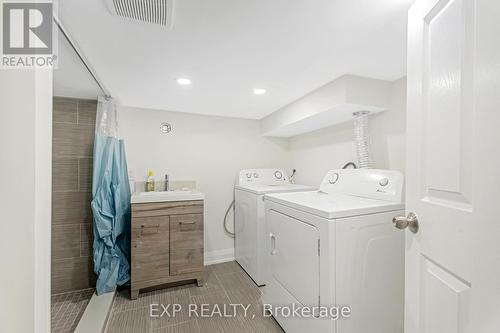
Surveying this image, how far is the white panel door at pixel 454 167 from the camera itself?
0.50 meters

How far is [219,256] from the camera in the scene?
2.79 meters

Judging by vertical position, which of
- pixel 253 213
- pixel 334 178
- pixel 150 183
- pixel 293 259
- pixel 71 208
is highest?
pixel 334 178

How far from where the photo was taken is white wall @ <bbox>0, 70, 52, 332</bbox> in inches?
21.9

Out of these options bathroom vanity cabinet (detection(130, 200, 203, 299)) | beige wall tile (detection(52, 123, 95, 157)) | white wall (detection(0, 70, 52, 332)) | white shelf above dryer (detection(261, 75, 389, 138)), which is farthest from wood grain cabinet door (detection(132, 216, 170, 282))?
white shelf above dryer (detection(261, 75, 389, 138))

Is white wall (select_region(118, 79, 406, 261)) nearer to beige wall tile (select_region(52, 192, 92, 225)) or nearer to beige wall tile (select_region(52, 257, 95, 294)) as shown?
beige wall tile (select_region(52, 192, 92, 225))

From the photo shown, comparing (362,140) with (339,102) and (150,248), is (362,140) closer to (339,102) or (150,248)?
(339,102)

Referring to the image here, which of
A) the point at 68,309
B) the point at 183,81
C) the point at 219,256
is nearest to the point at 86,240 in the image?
the point at 68,309

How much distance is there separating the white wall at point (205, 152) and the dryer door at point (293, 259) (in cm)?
122

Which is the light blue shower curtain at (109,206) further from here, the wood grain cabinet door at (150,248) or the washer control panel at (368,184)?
the washer control panel at (368,184)

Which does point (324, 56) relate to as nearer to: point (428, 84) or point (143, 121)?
point (428, 84)

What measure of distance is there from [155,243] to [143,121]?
4.69 feet

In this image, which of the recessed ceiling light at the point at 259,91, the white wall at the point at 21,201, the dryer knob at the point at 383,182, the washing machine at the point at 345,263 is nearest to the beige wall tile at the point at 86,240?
the white wall at the point at 21,201

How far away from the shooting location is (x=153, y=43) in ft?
4.01

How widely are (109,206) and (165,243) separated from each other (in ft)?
2.08
